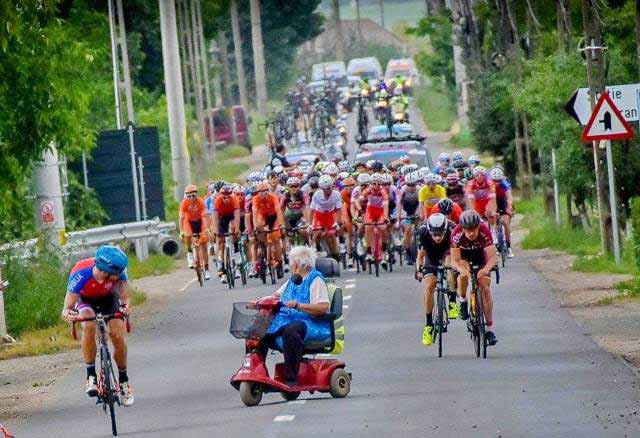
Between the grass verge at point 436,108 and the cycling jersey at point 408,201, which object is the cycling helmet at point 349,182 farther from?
the grass verge at point 436,108

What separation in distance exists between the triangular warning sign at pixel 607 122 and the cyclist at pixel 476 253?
7.25 metres

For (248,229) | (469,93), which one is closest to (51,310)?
(248,229)

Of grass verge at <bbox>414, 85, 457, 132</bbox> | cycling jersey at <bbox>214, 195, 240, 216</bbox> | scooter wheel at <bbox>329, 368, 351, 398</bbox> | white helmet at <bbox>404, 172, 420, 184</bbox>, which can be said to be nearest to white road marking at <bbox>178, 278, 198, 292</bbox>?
cycling jersey at <bbox>214, 195, 240, 216</bbox>

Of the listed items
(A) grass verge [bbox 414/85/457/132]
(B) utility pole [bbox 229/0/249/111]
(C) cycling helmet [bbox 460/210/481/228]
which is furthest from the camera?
(B) utility pole [bbox 229/0/249/111]

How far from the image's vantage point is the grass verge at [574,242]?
101 ft

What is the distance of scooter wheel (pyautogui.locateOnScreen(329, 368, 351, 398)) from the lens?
17391 mm

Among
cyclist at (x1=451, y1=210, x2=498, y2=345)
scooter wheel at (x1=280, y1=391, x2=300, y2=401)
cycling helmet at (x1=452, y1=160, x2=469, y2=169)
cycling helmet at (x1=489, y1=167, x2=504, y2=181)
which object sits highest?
cycling helmet at (x1=452, y1=160, x2=469, y2=169)

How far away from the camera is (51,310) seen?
27.9 meters

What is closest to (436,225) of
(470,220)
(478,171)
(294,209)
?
(470,220)

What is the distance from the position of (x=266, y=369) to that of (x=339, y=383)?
690mm

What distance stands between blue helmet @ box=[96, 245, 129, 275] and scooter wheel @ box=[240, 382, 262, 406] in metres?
1.56

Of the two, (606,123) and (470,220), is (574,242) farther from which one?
(470,220)

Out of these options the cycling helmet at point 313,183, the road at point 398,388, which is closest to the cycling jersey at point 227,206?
the cycling helmet at point 313,183

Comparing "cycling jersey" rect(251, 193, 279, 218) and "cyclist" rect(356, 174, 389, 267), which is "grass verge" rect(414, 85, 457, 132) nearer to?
"cyclist" rect(356, 174, 389, 267)
